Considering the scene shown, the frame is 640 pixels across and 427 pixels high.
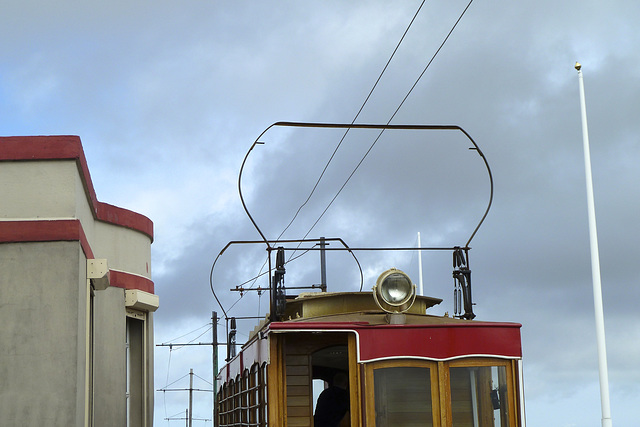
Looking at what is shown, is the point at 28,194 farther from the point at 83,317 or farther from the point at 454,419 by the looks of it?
the point at 454,419

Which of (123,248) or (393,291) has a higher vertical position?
(123,248)

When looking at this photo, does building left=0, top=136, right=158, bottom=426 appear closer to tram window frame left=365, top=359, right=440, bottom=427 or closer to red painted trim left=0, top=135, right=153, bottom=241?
red painted trim left=0, top=135, right=153, bottom=241

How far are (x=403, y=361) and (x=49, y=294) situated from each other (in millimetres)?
4470

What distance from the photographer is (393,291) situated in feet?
31.2

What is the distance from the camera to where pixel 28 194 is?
11734 millimetres

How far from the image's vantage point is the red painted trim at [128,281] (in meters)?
16.7

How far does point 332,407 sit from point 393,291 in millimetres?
1365

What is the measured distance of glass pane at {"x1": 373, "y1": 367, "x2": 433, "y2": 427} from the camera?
30.0ft

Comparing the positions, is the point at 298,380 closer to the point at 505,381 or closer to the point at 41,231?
the point at 505,381

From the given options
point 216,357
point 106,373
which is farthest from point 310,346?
point 216,357

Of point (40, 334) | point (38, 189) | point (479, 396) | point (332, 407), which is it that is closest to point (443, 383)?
point (479, 396)

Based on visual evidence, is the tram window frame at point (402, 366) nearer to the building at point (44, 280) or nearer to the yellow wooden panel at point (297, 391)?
the yellow wooden panel at point (297, 391)

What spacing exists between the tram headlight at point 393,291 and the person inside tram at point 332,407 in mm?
1076

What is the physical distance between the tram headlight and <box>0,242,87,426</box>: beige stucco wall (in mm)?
3904
